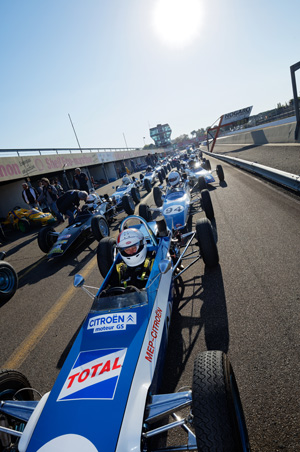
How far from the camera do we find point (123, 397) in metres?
1.91

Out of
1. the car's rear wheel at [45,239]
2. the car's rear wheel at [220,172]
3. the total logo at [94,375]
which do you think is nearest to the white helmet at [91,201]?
the car's rear wheel at [45,239]

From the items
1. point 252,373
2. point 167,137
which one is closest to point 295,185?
point 252,373

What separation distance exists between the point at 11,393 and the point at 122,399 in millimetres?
1240

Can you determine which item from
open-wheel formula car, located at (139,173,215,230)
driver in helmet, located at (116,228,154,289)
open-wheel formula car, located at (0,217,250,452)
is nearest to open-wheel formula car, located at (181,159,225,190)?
open-wheel formula car, located at (139,173,215,230)

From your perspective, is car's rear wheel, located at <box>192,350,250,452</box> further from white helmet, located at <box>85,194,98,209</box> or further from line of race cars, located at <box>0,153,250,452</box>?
white helmet, located at <box>85,194,98,209</box>

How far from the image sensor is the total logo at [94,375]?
6.53 ft

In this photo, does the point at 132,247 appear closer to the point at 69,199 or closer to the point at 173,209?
the point at 173,209

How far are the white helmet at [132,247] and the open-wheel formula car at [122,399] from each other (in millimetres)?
784

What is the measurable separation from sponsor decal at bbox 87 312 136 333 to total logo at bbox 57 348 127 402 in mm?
245

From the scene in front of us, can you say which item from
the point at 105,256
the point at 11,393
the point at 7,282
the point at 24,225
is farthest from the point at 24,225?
the point at 11,393

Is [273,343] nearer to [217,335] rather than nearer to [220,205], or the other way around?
[217,335]

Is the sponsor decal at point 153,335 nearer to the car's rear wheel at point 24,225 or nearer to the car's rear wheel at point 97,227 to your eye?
the car's rear wheel at point 97,227

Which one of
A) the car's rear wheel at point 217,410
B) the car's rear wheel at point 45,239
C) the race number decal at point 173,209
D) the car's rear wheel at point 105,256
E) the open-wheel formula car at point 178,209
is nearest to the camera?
the car's rear wheel at point 217,410

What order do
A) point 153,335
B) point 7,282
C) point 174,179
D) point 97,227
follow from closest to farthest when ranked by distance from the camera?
point 153,335
point 7,282
point 97,227
point 174,179
